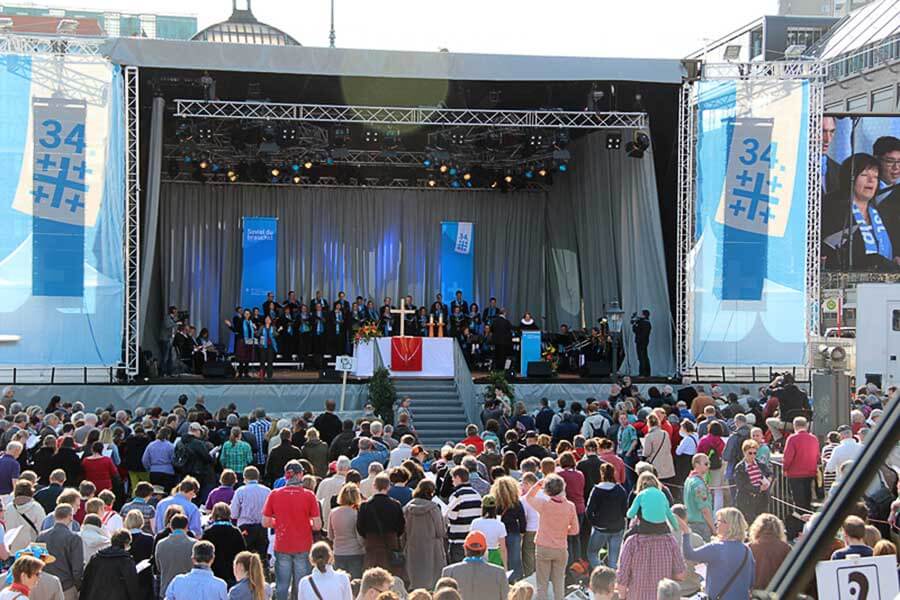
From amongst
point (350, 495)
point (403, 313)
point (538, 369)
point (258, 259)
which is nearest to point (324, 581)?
point (350, 495)

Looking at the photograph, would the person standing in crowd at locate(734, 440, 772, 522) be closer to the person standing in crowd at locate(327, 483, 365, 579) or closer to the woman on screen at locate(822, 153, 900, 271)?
the person standing in crowd at locate(327, 483, 365, 579)

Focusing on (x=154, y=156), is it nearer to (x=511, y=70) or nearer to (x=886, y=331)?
(x=511, y=70)

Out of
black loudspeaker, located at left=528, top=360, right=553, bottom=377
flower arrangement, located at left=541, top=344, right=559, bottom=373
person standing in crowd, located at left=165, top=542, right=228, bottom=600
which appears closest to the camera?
person standing in crowd, located at left=165, top=542, right=228, bottom=600

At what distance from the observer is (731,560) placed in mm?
5598

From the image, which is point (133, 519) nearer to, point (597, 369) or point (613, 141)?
point (597, 369)

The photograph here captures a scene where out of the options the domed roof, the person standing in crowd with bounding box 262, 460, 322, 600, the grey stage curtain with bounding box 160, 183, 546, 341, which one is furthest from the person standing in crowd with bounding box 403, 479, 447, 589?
the domed roof

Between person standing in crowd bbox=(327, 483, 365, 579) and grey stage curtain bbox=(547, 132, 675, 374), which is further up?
grey stage curtain bbox=(547, 132, 675, 374)

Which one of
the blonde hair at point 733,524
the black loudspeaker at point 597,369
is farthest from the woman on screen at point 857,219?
the blonde hair at point 733,524

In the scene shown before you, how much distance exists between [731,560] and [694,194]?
45.3ft

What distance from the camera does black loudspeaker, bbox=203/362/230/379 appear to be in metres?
17.8

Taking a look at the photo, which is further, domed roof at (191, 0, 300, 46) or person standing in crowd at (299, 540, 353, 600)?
domed roof at (191, 0, 300, 46)

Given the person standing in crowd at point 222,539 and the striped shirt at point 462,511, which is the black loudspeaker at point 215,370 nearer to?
the striped shirt at point 462,511

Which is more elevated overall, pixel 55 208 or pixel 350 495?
pixel 55 208

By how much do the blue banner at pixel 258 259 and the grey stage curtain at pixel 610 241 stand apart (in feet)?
21.6
